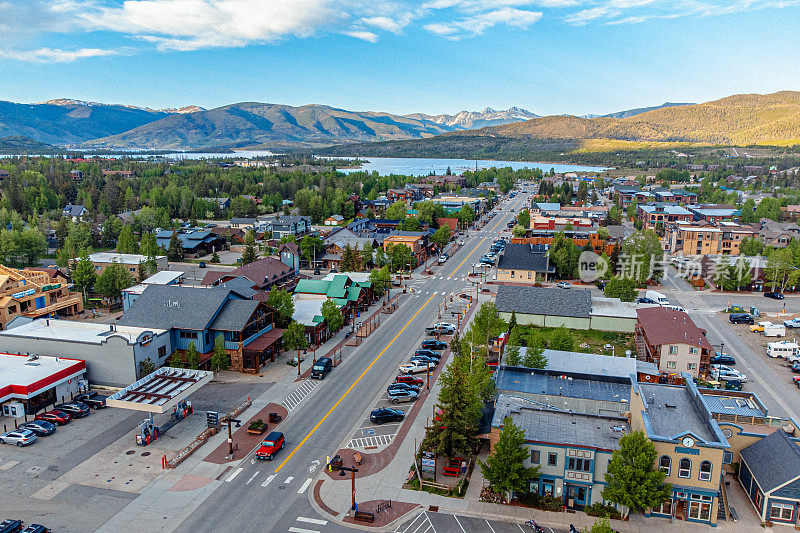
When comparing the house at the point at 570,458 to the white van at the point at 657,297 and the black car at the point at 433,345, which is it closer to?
the black car at the point at 433,345

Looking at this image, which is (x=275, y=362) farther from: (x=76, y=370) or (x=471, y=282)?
(x=471, y=282)

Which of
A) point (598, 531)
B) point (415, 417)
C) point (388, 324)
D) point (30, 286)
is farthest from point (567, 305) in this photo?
point (30, 286)

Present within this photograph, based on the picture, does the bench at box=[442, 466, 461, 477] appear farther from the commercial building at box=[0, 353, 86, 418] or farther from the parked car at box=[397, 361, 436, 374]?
the commercial building at box=[0, 353, 86, 418]

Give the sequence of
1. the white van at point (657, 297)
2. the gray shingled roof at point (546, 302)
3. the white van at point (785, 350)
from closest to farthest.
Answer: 1. the white van at point (785, 350)
2. the gray shingled roof at point (546, 302)
3. the white van at point (657, 297)

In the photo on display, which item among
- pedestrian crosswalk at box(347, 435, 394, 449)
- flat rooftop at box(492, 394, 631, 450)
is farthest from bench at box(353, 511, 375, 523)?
flat rooftop at box(492, 394, 631, 450)

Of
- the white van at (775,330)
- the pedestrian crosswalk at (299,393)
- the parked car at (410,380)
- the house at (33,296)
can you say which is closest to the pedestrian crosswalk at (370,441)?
the pedestrian crosswalk at (299,393)
